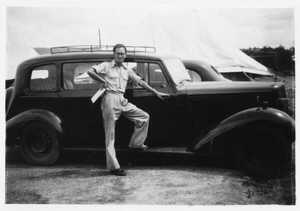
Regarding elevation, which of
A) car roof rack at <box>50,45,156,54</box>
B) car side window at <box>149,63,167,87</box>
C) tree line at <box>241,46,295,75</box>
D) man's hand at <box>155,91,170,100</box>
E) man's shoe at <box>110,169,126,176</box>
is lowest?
man's shoe at <box>110,169,126,176</box>

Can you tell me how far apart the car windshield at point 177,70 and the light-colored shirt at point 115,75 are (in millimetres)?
463

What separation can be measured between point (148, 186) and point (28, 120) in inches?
74.7

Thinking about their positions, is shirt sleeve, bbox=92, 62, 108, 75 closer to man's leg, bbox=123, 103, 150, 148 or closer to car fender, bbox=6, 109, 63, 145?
man's leg, bbox=123, 103, 150, 148

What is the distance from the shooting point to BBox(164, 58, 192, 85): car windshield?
14.6ft

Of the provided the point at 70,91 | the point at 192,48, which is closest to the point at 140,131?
the point at 70,91

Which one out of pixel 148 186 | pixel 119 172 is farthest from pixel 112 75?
pixel 148 186

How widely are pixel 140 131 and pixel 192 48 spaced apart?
1572 mm

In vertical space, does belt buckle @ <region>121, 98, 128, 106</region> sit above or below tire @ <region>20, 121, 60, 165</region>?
above

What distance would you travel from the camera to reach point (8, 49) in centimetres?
464

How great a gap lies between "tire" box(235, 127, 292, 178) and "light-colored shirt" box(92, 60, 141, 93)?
5.33ft

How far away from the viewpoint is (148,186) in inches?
159

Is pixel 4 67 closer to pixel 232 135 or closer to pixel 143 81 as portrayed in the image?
pixel 143 81

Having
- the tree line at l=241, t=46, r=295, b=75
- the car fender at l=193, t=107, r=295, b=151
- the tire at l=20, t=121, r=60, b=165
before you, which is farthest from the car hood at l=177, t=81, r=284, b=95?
the tire at l=20, t=121, r=60, b=165

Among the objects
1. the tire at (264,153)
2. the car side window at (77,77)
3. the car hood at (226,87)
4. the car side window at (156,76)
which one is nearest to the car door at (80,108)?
the car side window at (77,77)
